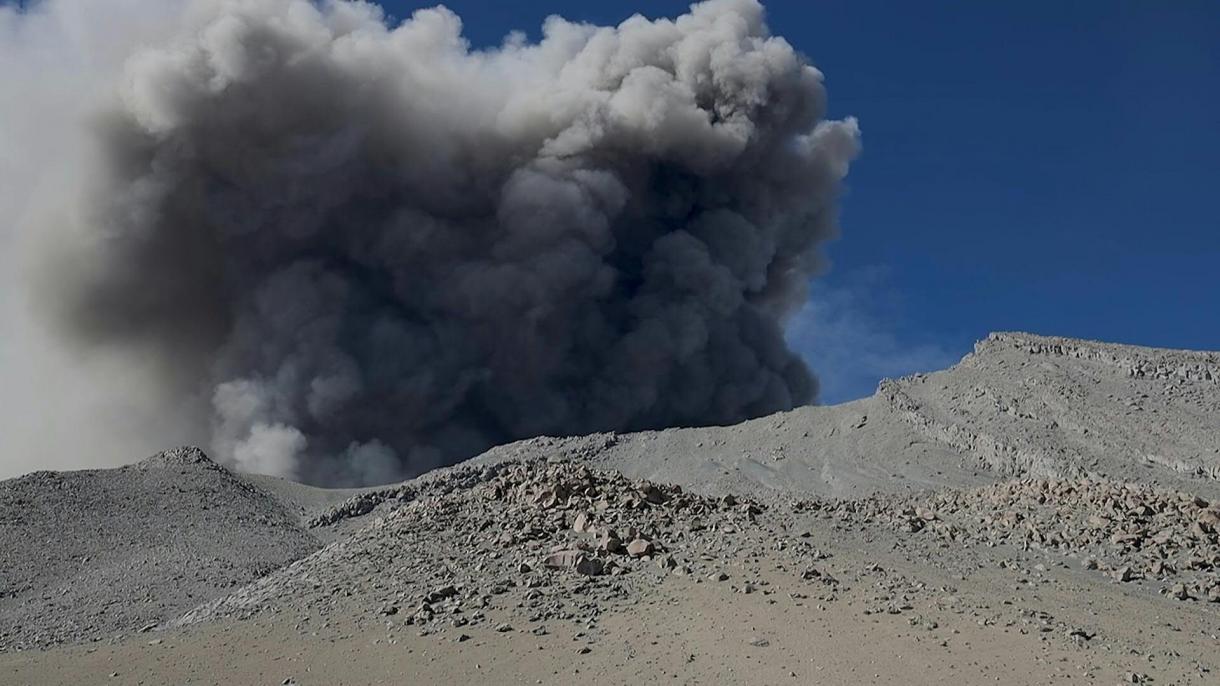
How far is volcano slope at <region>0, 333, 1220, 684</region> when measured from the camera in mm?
10297

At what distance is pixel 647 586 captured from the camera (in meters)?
11.9

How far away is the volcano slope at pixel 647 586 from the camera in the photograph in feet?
33.8

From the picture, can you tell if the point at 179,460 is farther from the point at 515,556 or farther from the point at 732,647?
the point at 732,647

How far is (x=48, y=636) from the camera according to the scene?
48.8 feet

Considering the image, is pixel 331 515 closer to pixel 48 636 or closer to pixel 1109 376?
pixel 48 636

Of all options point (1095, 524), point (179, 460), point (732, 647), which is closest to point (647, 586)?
point (732, 647)

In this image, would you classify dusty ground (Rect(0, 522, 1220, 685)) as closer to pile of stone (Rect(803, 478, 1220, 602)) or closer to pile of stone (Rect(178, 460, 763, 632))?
pile of stone (Rect(178, 460, 763, 632))

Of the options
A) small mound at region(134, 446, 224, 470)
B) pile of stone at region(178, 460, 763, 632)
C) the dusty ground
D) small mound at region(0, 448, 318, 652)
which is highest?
small mound at region(134, 446, 224, 470)

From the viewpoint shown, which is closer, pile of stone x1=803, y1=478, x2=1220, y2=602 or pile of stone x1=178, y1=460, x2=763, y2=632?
pile of stone x1=178, y1=460, x2=763, y2=632

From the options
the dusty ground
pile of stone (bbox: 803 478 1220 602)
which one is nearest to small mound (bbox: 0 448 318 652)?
the dusty ground

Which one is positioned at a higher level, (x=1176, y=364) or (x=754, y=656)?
(x=1176, y=364)

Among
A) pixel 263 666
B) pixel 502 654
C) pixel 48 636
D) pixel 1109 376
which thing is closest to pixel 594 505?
pixel 502 654

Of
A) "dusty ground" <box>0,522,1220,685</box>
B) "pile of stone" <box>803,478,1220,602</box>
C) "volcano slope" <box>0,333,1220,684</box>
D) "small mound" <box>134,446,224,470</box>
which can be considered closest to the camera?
"dusty ground" <box>0,522,1220,685</box>

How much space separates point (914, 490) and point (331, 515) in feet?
44.5
